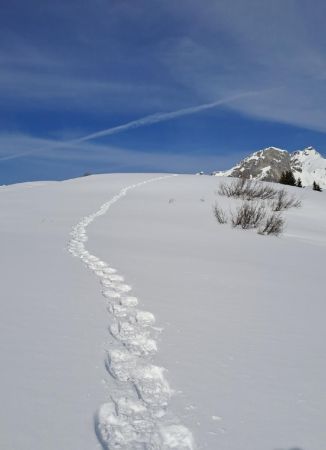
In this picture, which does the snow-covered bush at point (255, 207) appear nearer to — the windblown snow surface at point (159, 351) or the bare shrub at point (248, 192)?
the bare shrub at point (248, 192)

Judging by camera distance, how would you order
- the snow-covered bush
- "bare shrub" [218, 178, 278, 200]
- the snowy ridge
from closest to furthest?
1. the snowy ridge
2. the snow-covered bush
3. "bare shrub" [218, 178, 278, 200]

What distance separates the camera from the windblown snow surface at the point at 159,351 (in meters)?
1.62

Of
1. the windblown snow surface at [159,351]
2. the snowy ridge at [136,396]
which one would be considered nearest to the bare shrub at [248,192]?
the windblown snow surface at [159,351]

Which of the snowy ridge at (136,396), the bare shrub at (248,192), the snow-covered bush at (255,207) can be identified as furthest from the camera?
the bare shrub at (248,192)

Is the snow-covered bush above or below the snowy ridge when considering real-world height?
above

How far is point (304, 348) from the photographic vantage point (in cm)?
256

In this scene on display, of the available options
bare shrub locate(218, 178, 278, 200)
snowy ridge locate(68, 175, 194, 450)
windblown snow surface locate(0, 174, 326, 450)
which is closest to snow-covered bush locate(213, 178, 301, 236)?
bare shrub locate(218, 178, 278, 200)

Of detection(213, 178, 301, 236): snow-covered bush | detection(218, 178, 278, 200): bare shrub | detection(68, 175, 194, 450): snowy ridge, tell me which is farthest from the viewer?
detection(218, 178, 278, 200): bare shrub

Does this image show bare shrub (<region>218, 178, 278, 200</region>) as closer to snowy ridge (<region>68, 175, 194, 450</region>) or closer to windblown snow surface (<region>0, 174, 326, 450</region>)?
windblown snow surface (<region>0, 174, 326, 450</region>)

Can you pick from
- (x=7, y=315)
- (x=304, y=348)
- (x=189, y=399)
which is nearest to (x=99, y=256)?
(x=7, y=315)

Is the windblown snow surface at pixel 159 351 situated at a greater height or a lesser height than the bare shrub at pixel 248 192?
lesser

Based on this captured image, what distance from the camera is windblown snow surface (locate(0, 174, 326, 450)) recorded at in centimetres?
162

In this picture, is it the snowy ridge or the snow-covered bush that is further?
the snow-covered bush

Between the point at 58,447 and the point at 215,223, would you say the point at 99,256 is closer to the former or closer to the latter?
the point at 58,447
